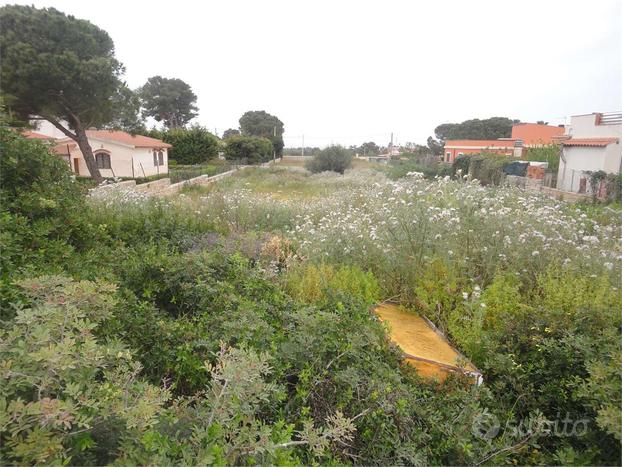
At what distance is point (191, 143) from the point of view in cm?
3250

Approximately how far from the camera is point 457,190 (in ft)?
19.1

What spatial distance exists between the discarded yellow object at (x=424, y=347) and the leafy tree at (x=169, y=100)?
5948 cm

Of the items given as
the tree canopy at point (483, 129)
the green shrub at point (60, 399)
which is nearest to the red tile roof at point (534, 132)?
the tree canopy at point (483, 129)

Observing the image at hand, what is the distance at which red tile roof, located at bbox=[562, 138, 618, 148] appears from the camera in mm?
17547

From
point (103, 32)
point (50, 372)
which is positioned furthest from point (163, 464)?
point (103, 32)

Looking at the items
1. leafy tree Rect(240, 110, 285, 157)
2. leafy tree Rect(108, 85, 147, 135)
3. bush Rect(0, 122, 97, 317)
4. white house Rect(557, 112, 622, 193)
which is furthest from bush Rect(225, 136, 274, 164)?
bush Rect(0, 122, 97, 317)

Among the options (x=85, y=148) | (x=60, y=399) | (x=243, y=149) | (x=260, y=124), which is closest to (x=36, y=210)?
(x=60, y=399)

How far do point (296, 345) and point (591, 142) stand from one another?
21613mm

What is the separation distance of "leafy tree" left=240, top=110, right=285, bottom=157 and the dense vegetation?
62137mm

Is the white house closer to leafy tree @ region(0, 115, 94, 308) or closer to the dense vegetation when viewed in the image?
the dense vegetation

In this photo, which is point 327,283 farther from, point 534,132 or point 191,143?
point 534,132

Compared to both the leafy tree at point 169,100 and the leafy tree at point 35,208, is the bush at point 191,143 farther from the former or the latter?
the leafy tree at point 35,208

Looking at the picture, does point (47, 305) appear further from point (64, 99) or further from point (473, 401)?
point (64, 99)

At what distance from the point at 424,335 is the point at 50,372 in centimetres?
262
